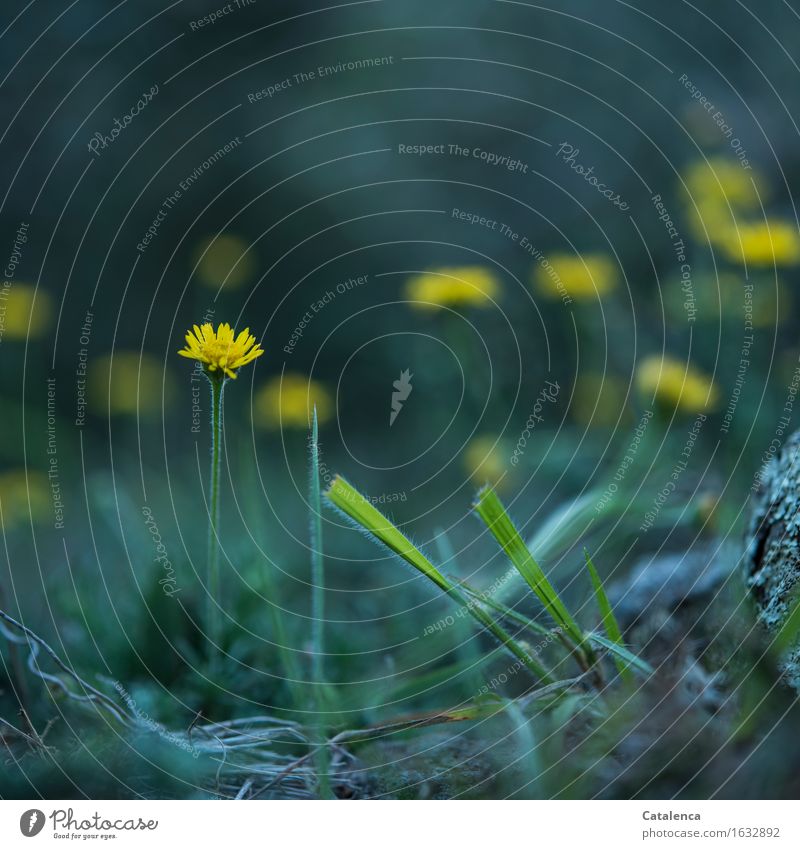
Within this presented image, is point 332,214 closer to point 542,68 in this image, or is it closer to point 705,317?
point 542,68

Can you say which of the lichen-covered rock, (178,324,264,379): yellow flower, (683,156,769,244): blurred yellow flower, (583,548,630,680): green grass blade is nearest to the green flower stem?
(178,324,264,379): yellow flower

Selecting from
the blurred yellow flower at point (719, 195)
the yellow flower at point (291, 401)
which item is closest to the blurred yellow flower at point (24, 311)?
the yellow flower at point (291, 401)

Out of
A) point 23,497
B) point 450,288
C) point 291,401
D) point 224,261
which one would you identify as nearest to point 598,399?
point 450,288

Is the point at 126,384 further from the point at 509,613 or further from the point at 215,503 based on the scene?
the point at 509,613
